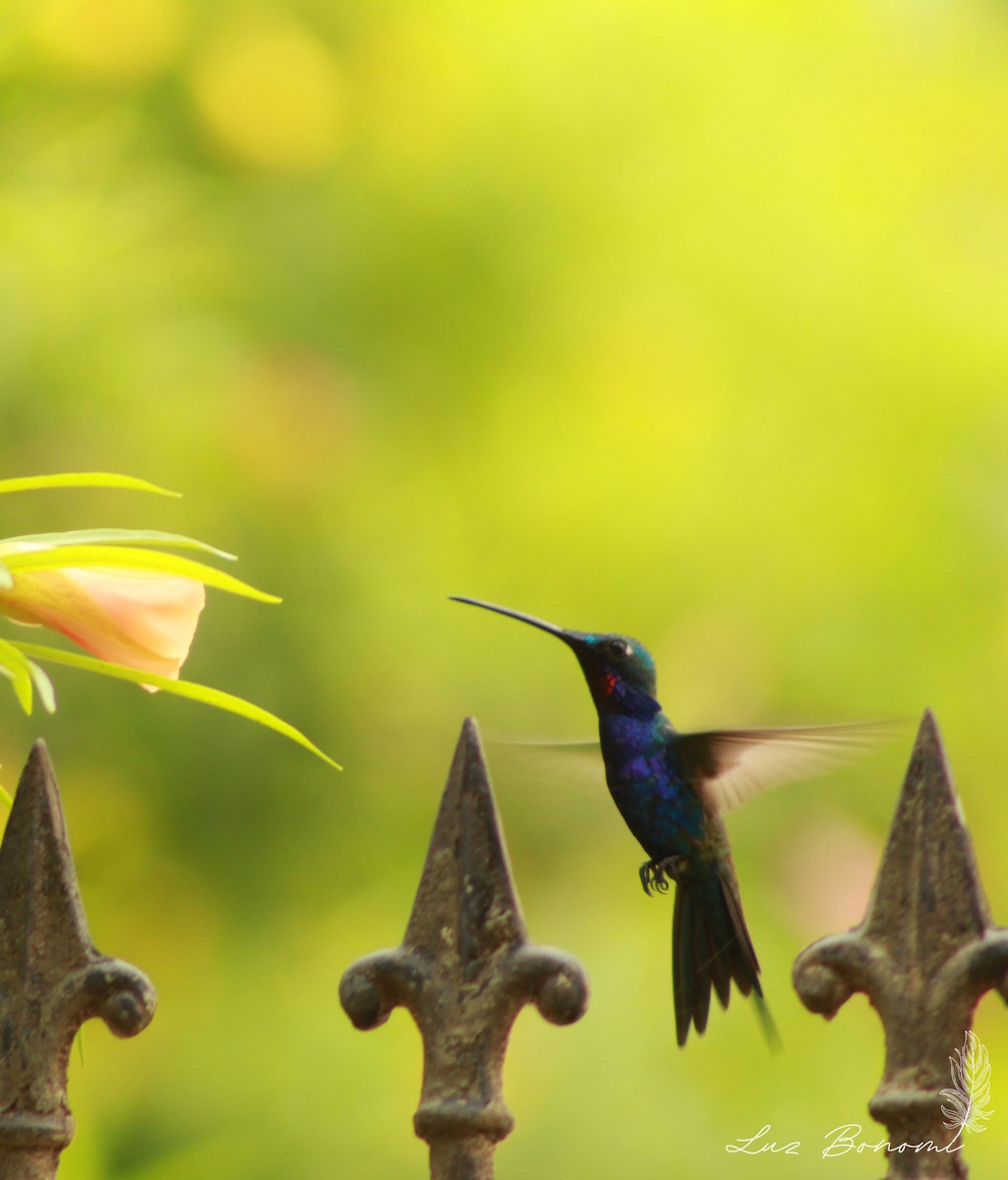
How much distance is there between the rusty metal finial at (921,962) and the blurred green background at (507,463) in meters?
1.45

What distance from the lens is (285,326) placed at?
278 cm

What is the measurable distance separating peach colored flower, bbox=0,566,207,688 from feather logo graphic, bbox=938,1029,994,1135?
0.44 metres

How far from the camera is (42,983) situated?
0.80 m

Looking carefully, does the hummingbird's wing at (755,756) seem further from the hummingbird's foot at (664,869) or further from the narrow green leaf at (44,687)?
the narrow green leaf at (44,687)

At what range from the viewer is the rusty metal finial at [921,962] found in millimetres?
697

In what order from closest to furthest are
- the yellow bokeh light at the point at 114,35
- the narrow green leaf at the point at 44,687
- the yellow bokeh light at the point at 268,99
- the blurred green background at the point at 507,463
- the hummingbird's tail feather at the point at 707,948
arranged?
the narrow green leaf at the point at 44,687 < the hummingbird's tail feather at the point at 707,948 < the blurred green background at the point at 507,463 < the yellow bokeh light at the point at 114,35 < the yellow bokeh light at the point at 268,99

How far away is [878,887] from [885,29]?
2.91 m

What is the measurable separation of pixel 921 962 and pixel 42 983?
1.55 feet

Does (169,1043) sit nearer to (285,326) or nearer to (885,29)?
(285,326)

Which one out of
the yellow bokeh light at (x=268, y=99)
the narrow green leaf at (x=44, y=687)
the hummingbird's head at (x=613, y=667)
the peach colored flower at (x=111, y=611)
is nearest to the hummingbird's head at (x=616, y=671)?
the hummingbird's head at (x=613, y=667)

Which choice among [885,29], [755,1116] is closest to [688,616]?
[755,1116]

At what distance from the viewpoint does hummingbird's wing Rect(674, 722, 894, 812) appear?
0.89 metres

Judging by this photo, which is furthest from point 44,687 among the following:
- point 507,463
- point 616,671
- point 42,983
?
point 507,463

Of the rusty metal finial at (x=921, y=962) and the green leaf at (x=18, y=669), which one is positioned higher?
the green leaf at (x=18, y=669)
